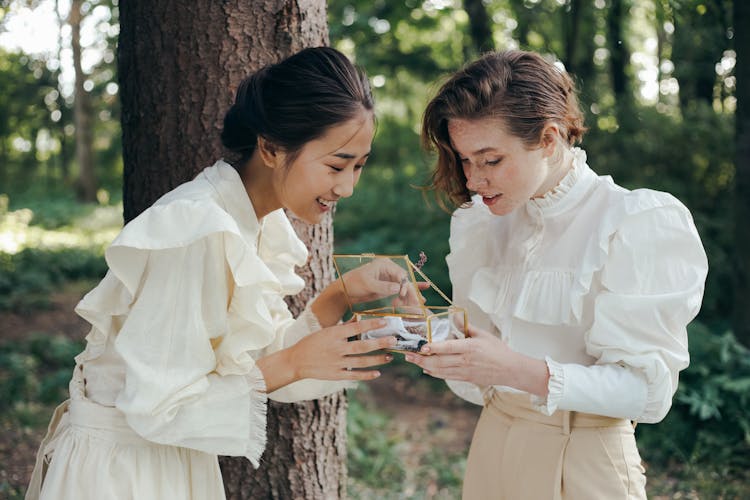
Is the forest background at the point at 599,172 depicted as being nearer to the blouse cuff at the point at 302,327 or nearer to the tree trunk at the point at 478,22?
the tree trunk at the point at 478,22

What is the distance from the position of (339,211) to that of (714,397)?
32.9ft

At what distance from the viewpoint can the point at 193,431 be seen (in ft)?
5.94

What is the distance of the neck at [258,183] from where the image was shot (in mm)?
2137

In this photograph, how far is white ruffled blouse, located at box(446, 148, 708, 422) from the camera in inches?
77.0

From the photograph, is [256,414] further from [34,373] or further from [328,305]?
[34,373]

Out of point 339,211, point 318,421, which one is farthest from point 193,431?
point 339,211

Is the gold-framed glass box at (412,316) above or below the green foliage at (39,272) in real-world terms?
above

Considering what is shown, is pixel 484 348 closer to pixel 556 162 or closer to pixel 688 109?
pixel 556 162

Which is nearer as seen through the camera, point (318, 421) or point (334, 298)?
point (334, 298)

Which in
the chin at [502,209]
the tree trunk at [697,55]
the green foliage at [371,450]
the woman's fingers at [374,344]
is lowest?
the green foliage at [371,450]

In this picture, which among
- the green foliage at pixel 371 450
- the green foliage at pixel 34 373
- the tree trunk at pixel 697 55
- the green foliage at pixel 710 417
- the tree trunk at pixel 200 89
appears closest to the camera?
the tree trunk at pixel 200 89

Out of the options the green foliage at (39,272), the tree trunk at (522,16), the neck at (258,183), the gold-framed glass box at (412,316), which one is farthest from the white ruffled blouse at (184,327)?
the green foliage at (39,272)

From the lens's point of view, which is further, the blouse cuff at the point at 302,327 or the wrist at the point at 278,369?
the blouse cuff at the point at 302,327

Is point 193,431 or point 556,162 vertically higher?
point 556,162
